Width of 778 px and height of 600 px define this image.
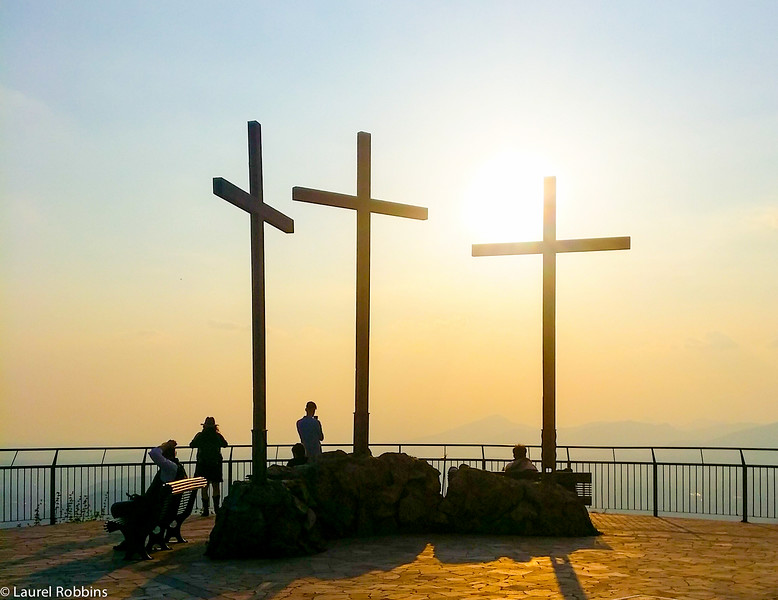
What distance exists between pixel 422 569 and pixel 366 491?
315 centimetres

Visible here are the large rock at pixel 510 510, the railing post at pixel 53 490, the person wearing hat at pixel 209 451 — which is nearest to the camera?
the large rock at pixel 510 510

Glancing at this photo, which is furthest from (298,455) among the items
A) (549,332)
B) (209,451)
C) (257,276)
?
(549,332)

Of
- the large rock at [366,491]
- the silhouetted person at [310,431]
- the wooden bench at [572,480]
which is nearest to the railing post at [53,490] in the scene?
the silhouetted person at [310,431]

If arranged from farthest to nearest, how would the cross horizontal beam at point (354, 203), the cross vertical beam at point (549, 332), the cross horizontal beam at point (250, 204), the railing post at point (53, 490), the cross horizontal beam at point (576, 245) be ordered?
the railing post at point (53, 490) < the cross horizontal beam at point (576, 245) < the cross vertical beam at point (549, 332) < the cross horizontal beam at point (354, 203) < the cross horizontal beam at point (250, 204)

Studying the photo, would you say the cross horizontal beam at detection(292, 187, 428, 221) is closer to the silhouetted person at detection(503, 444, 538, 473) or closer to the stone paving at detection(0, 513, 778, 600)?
the silhouetted person at detection(503, 444, 538, 473)

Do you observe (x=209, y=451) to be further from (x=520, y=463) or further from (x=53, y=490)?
(x=520, y=463)

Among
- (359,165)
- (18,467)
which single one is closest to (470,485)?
(359,165)

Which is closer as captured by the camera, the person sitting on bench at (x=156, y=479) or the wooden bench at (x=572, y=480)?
the person sitting on bench at (x=156, y=479)

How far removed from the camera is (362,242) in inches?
653

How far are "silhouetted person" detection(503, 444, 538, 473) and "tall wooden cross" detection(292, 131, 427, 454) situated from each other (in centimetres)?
266

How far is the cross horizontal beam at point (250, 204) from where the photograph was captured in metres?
13.9

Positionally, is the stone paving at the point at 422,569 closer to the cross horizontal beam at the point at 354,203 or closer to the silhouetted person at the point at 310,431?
the silhouetted person at the point at 310,431

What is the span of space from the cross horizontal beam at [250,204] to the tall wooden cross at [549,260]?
165 inches

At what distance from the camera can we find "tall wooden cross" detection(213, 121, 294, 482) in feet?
45.9
